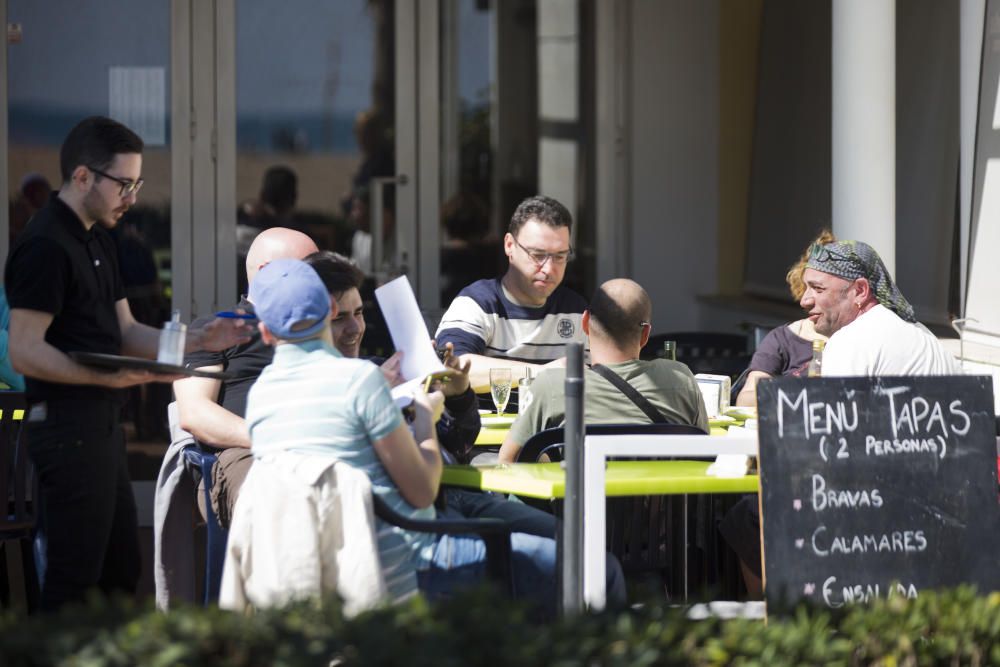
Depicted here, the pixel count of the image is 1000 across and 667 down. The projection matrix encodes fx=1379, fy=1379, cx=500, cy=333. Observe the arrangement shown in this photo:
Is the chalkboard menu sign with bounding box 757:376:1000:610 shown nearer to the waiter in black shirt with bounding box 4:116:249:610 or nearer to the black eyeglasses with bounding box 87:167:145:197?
the waiter in black shirt with bounding box 4:116:249:610

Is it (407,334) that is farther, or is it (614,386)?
(614,386)

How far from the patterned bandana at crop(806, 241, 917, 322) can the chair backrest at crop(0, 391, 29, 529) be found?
2.54 metres

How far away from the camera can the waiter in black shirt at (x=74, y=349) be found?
3350mm

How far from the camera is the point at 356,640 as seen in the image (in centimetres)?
231

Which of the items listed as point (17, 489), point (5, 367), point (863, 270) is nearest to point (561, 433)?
point (863, 270)

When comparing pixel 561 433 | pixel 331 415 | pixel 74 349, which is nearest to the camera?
pixel 331 415

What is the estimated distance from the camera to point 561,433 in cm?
367

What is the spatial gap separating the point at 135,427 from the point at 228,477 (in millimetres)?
3280

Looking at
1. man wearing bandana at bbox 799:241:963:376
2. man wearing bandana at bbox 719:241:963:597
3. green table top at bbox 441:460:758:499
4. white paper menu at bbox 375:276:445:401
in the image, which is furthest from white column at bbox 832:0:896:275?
white paper menu at bbox 375:276:445:401

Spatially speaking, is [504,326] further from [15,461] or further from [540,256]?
[15,461]

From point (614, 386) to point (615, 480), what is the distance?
721 mm

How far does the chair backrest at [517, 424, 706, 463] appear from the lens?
360 cm

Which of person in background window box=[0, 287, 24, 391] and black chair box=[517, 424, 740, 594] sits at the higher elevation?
person in background window box=[0, 287, 24, 391]

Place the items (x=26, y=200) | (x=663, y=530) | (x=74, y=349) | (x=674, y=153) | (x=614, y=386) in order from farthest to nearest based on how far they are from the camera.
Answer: (x=674, y=153) → (x=26, y=200) → (x=663, y=530) → (x=614, y=386) → (x=74, y=349)
